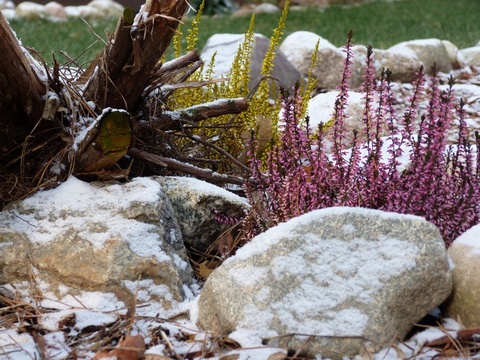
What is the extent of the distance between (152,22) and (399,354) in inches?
60.6

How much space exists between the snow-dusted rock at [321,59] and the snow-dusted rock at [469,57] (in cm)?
178

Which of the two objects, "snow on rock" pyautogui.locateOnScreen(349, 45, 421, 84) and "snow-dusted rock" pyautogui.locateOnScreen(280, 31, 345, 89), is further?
"snow on rock" pyautogui.locateOnScreen(349, 45, 421, 84)

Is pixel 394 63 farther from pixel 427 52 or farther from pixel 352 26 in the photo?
pixel 352 26

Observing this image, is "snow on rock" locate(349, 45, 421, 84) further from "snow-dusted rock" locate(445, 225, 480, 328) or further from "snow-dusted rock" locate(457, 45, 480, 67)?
"snow-dusted rock" locate(445, 225, 480, 328)

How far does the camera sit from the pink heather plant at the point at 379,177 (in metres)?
2.52

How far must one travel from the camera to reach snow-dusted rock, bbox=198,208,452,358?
6.72ft

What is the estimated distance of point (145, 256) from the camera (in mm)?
2477

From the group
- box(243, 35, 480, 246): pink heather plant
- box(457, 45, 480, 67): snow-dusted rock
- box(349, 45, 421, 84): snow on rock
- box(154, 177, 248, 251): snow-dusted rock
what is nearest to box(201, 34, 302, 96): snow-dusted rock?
box(349, 45, 421, 84): snow on rock

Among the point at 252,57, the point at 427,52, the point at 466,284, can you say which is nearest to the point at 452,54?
the point at 427,52

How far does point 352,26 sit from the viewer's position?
1282cm

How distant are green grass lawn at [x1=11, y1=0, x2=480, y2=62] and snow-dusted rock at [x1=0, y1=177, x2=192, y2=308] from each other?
620cm

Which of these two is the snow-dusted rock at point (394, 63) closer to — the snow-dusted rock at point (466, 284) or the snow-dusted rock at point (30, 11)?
the snow-dusted rock at point (466, 284)

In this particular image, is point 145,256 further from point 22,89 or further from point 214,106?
point 214,106

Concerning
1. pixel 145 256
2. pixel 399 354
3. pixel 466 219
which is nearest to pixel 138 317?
pixel 145 256
